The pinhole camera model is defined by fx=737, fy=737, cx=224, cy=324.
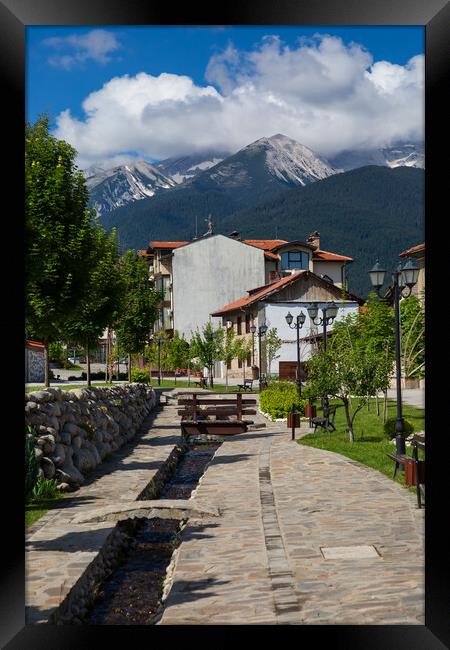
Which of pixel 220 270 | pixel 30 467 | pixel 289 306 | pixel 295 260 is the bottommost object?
pixel 30 467

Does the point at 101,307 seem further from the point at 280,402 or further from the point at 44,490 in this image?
the point at 44,490

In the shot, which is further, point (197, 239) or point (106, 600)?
point (197, 239)

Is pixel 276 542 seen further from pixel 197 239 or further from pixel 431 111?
pixel 197 239

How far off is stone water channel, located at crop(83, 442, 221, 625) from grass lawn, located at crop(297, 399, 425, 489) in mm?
3912

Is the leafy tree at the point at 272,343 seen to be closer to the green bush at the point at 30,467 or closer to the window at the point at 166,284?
the window at the point at 166,284

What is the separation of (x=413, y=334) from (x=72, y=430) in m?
18.6

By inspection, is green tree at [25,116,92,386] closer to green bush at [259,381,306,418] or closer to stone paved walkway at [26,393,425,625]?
stone paved walkway at [26,393,425,625]

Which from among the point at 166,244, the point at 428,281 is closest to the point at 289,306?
the point at 166,244

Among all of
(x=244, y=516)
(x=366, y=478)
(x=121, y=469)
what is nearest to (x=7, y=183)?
(x=244, y=516)

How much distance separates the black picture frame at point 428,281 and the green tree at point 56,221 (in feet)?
38.3

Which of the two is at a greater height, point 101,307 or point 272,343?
point 101,307

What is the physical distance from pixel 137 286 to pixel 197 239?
16760 mm

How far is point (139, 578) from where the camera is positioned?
8.87 meters

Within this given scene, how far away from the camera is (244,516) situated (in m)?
9.99
